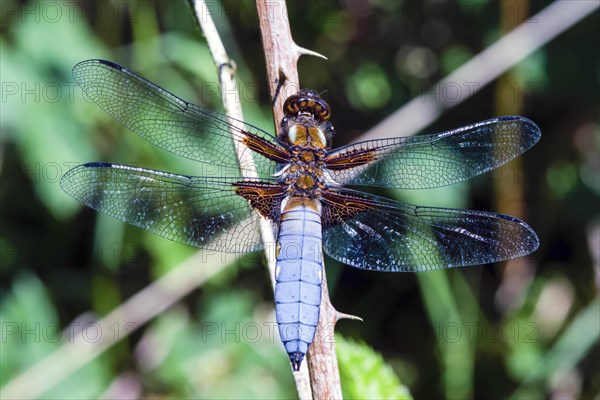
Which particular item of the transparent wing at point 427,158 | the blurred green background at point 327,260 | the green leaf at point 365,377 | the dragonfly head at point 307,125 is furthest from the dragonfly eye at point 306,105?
the blurred green background at point 327,260

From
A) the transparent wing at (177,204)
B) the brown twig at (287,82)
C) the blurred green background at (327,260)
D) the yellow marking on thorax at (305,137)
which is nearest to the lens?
the brown twig at (287,82)

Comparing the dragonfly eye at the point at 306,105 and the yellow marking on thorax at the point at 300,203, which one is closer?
the dragonfly eye at the point at 306,105

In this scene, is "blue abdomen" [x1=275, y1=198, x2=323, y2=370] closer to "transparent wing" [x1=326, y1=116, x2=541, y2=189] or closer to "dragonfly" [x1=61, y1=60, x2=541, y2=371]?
"dragonfly" [x1=61, y1=60, x2=541, y2=371]

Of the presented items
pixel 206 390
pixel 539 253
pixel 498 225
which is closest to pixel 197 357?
pixel 206 390

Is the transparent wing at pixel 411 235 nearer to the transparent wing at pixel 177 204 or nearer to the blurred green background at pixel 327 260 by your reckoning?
the transparent wing at pixel 177 204

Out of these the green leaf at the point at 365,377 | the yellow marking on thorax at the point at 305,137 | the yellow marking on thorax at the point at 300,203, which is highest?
the yellow marking on thorax at the point at 305,137
